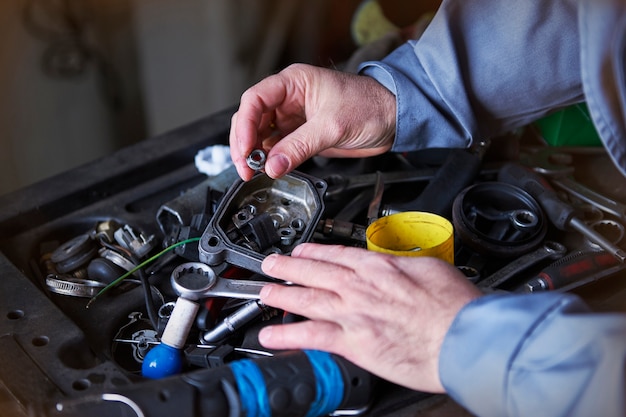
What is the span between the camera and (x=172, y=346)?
810 millimetres

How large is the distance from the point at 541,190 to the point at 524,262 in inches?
4.8

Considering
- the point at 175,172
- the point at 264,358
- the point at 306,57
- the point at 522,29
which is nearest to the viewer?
A: the point at 264,358

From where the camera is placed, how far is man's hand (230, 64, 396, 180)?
95 cm

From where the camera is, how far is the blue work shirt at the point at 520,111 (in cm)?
68

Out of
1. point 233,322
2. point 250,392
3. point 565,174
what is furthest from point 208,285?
point 565,174

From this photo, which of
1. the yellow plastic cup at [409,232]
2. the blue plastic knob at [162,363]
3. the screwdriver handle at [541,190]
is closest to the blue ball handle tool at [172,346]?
Result: the blue plastic knob at [162,363]

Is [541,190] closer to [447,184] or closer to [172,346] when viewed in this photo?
[447,184]

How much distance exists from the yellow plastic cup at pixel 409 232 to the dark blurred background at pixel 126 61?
92 cm

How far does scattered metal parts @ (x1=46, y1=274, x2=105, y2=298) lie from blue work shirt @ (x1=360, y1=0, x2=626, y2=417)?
429mm

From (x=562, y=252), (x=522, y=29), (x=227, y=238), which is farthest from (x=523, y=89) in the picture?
(x=227, y=238)

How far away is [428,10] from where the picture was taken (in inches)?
64.0

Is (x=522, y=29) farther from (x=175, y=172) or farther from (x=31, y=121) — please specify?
(x=31, y=121)

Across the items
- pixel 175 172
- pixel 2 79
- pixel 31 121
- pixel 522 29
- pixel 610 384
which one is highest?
pixel 522 29

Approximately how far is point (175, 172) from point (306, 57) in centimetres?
113
